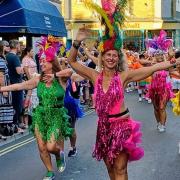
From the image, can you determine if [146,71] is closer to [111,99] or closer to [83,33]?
[111,99]

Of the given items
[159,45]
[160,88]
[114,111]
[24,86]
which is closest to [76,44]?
[114,111]

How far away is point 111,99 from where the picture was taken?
5305 mm

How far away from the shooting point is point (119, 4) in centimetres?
537

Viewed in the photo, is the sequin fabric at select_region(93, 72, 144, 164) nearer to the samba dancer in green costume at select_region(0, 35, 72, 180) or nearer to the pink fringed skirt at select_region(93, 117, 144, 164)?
the pink fringed skirt at select_region(93, 117, 144, 164)

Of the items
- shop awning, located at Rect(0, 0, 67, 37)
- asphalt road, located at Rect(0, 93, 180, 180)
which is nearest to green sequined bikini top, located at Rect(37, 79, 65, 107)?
asphalt road, located at Rect(0, 93, 180, 180)

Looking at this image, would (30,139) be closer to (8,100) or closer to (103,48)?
(8,100)

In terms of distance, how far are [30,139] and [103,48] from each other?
217 inches

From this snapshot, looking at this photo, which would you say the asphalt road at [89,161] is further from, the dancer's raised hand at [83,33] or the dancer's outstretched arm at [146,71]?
the dancer's raised hand at [83,33]

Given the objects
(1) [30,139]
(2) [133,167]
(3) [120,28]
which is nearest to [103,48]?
(3) [120,28]

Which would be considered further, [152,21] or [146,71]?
[152,21]

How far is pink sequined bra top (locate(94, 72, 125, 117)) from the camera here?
5309 millimetres

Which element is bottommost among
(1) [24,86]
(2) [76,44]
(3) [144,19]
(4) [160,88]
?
(4) [160,88]

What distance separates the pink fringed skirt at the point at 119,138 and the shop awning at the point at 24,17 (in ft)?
40.1

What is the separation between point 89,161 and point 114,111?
2932 millimetres
